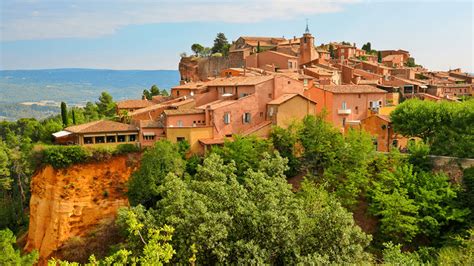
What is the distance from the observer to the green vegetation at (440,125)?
3059 cm

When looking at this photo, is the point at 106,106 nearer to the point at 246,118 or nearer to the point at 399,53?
the point at 246,118

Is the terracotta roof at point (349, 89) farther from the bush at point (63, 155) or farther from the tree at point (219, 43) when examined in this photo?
the tree at point (219, 43)

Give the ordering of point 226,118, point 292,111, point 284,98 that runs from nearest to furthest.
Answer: point 226,118 → point 292,111 → point 284,98

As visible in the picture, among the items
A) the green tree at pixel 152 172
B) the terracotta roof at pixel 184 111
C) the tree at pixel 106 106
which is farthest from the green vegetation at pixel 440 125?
the tree at pixel 106 106

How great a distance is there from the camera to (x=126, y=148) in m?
34.3

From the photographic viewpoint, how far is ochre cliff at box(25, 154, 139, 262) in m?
33.2

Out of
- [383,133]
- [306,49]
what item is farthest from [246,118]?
[306,49]

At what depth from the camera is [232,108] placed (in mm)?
36312

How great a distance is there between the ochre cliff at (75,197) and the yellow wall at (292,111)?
12.0 m

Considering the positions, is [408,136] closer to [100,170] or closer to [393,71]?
[100,170]

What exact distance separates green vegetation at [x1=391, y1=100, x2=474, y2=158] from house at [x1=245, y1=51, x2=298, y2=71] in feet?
70.7

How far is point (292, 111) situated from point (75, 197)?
1830cm

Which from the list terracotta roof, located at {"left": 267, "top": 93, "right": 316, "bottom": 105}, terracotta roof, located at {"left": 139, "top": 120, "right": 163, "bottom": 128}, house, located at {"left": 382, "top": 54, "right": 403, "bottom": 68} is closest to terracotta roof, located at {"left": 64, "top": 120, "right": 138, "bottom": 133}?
terracotta roof, located at {"left": 139, "top": 120, "right": 163, "bottom": 128}

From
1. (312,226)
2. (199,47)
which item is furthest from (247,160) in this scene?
(199,47)
